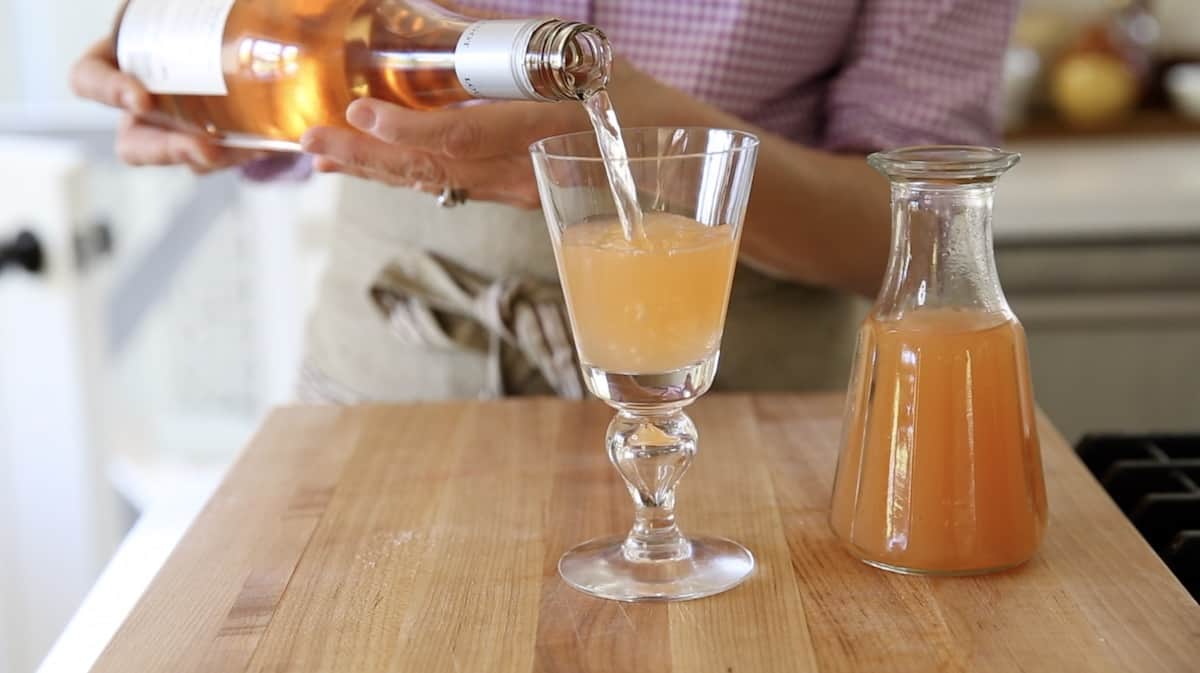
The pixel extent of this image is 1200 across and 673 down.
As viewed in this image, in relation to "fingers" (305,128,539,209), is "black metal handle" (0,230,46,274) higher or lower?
lower

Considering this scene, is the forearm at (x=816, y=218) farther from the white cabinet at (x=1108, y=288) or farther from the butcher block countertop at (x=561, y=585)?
the white cabinet at (x=1108, y=288)

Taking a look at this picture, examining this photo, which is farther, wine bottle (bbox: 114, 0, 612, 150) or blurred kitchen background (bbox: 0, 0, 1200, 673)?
blurred kitchen background (bbox: 0, 0, 1200, 673)

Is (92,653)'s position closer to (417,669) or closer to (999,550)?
(417,669)

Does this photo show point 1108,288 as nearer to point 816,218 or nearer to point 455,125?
point 816,218

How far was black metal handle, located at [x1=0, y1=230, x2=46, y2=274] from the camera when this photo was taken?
5.40 feet

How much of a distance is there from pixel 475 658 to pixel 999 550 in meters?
0.27

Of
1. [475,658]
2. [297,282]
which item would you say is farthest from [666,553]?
[297,282]

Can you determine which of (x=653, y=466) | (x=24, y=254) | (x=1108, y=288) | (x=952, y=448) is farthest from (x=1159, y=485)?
(x=24, y=254)

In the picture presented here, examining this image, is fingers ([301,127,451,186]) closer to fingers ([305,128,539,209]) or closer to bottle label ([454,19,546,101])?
fingers ([305,128,539,209])

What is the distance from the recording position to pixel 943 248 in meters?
0.69

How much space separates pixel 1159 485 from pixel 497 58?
48 centimetres

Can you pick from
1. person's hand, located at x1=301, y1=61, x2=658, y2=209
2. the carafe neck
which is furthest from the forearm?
the carafe neck

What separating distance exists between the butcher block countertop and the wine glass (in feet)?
0.10

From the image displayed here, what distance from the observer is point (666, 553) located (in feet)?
2.40
